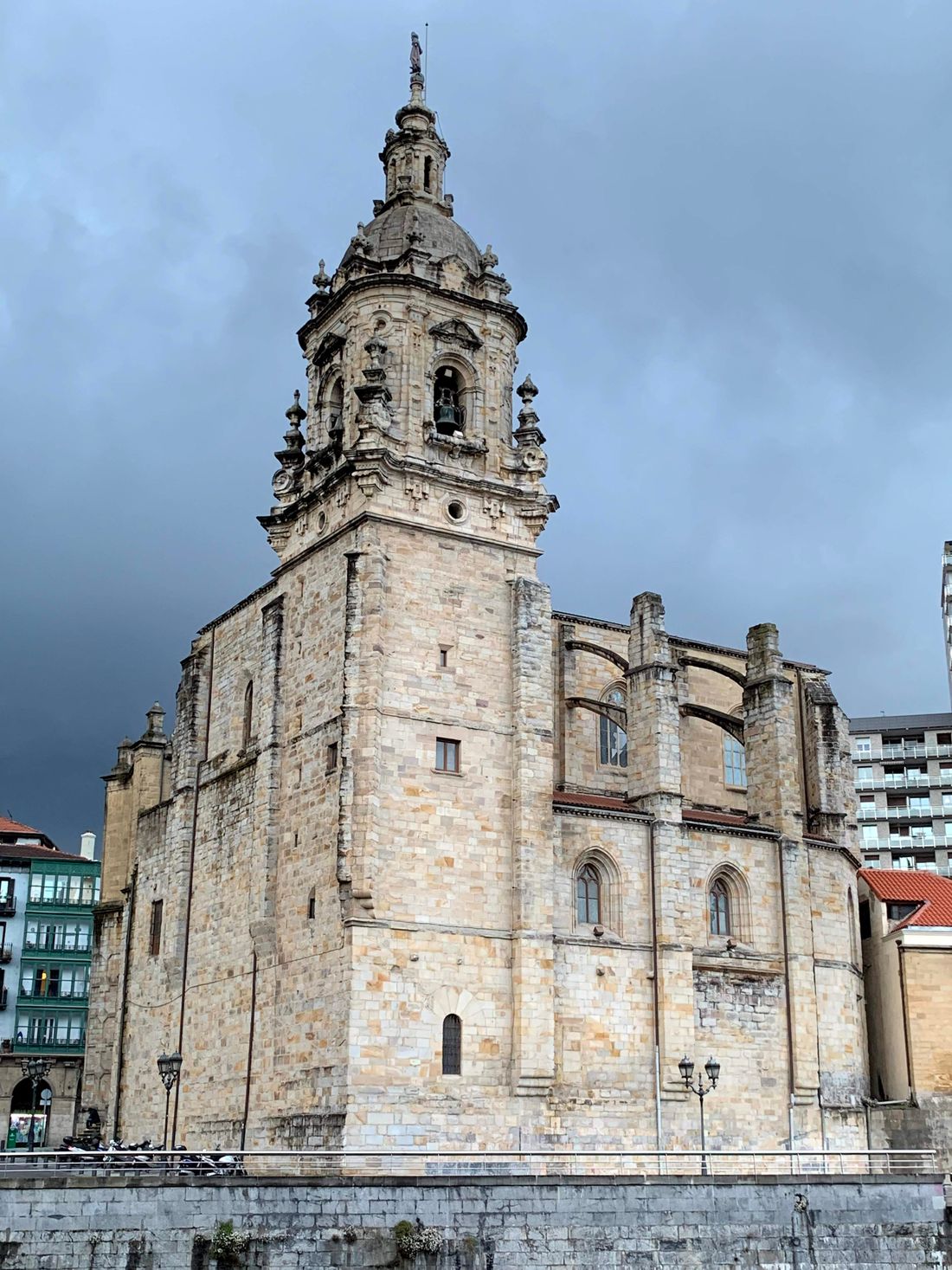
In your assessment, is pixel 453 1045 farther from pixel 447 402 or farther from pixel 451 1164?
pixel 447 402

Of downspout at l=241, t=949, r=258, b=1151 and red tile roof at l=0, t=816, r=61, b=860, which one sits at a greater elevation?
red tile roof at l=0, t=816, r=61, b=860

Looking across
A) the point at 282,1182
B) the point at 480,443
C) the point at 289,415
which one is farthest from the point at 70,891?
the point at 282,1182

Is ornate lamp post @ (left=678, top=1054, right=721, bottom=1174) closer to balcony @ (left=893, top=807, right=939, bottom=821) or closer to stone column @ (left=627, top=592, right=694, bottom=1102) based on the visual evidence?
stone column @ (left=627, top=592, right=694, bottom=1102)

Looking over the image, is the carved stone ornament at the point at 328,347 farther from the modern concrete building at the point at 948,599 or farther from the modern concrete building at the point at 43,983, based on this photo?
the modern concrete building at the point at 948,599

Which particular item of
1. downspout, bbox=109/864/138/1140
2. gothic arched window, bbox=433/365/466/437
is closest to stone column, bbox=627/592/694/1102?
gothic arched window, bbox=433/365/466/437

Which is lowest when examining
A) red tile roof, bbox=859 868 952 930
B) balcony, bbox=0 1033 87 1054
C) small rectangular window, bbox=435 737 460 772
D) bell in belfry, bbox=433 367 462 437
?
balcony, bbox=0 1033 87 1054

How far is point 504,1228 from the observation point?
29844 mm

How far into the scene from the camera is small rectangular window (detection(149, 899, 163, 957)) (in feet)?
162

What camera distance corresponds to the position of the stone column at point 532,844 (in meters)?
37.8

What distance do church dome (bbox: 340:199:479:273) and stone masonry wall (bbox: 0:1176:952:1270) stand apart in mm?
26621

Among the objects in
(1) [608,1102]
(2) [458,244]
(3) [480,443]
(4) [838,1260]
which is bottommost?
(4) [838,1260]

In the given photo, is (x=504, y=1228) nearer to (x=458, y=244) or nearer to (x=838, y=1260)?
(x=838, y=1260)

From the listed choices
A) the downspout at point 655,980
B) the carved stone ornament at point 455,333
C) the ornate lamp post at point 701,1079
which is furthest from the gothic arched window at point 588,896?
the carved stone ornament at point 455,333

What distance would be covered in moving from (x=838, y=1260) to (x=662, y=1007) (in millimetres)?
9036
